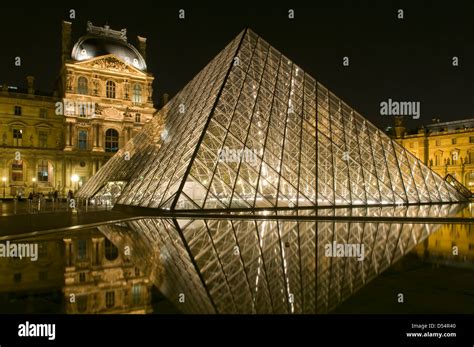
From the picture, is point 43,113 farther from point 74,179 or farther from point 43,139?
point 74,179

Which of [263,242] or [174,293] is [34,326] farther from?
[263,242]

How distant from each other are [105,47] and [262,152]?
37.5 metres

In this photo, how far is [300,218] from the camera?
13.5 m

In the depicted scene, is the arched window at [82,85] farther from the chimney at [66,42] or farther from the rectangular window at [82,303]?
the rectangular window at [82,303]

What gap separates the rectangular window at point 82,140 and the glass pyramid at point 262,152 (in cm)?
2225

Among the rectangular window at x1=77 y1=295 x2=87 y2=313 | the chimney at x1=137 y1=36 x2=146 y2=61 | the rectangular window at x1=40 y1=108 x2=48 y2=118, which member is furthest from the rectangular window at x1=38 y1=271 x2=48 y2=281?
the chimney at x1=137 y1=36 x2=146 y2=61

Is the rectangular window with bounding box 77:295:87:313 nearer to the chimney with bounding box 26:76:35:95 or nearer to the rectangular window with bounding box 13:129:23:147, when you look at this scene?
the rectangular window with bounding box 13:129:23:147

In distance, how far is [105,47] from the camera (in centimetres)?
4800

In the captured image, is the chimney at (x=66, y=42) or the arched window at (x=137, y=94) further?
the arched window at (x=137, y=94)

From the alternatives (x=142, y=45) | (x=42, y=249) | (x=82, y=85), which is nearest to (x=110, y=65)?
(x=82, y=85)

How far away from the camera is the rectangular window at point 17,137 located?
43500mm

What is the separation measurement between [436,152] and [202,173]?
178ft

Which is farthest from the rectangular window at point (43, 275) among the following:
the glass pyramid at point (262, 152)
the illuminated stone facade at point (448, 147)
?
the illuminated stone facade at point (448, 147)

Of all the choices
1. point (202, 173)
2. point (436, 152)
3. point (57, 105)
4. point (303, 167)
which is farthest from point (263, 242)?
point (436, 152)
